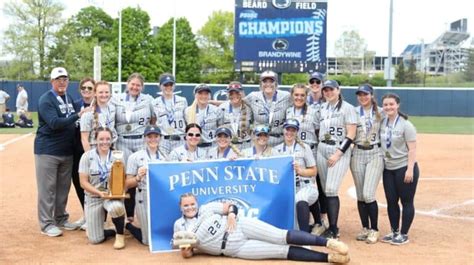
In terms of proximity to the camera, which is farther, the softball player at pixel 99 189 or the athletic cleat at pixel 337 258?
the softball player at pixel 99 189

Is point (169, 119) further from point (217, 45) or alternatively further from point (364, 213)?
point (217, 45)

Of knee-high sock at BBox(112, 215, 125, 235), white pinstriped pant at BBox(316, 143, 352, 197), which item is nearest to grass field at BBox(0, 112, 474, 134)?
knee-high sock at BBox(112, 215, 125, 235)

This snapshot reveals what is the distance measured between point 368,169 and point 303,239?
144 cm

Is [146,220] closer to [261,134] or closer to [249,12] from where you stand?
[261,134]

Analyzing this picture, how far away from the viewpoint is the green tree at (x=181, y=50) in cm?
4438

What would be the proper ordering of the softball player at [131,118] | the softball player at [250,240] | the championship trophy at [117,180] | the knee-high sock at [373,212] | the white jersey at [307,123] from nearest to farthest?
the softball player at [250,240]
the championship trophy at [117,180]
the knee-high sock at [373,212]
the white jersey at [307,123]
the softball player at [131,118]

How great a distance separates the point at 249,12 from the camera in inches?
898

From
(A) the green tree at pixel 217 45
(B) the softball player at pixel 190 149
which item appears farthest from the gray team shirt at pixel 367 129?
(A) the green tree at pixel 217 45

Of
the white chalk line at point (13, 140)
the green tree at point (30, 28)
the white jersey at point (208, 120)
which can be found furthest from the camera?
the green tree at point (30, 28)

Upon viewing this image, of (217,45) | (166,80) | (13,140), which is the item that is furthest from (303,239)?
(217,45)

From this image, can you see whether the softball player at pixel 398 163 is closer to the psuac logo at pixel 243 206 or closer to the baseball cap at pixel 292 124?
the baseball cap at pixel 292 124

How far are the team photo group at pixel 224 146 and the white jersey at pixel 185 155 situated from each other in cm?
1

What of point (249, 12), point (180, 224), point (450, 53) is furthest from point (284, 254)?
point (450, 53)

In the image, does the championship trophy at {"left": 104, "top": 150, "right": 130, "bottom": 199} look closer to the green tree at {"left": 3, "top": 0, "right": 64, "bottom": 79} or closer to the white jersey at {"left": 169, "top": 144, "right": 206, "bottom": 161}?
the white jersey at {"left": 169, "top": 144, "right": 206, "bottom": 161}
